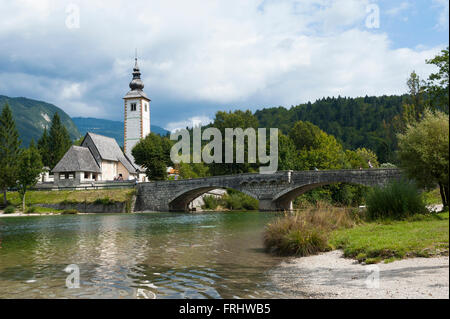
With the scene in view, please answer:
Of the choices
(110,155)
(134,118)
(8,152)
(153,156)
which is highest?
(134,118)

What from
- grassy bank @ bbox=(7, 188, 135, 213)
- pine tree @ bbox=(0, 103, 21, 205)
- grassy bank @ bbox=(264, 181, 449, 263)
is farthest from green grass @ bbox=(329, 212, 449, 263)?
pine tree @ bbox=(0, 103, 21, 205)

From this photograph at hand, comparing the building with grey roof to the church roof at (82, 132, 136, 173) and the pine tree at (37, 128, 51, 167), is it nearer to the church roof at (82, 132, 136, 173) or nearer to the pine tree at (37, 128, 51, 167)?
the church roof at (82, 132, 136, 173)

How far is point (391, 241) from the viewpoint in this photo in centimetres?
1006

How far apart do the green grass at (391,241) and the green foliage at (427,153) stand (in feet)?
7.71

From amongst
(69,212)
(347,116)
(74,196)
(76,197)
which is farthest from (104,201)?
(347,116)

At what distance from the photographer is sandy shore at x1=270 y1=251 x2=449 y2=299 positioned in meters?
6.32

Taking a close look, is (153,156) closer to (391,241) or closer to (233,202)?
(233,202)

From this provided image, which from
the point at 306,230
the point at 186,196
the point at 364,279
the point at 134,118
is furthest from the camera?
the point at 134,118

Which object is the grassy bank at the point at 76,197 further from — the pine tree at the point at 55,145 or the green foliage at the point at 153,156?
the pine tree at the point at 55,145

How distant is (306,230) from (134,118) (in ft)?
212

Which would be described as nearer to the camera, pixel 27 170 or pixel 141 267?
pixel 141 267

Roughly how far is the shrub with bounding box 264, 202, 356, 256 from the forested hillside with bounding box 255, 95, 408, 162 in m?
112

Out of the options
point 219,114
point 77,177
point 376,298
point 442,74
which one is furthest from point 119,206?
point 376,298

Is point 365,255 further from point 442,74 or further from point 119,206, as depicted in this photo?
point 119,206
